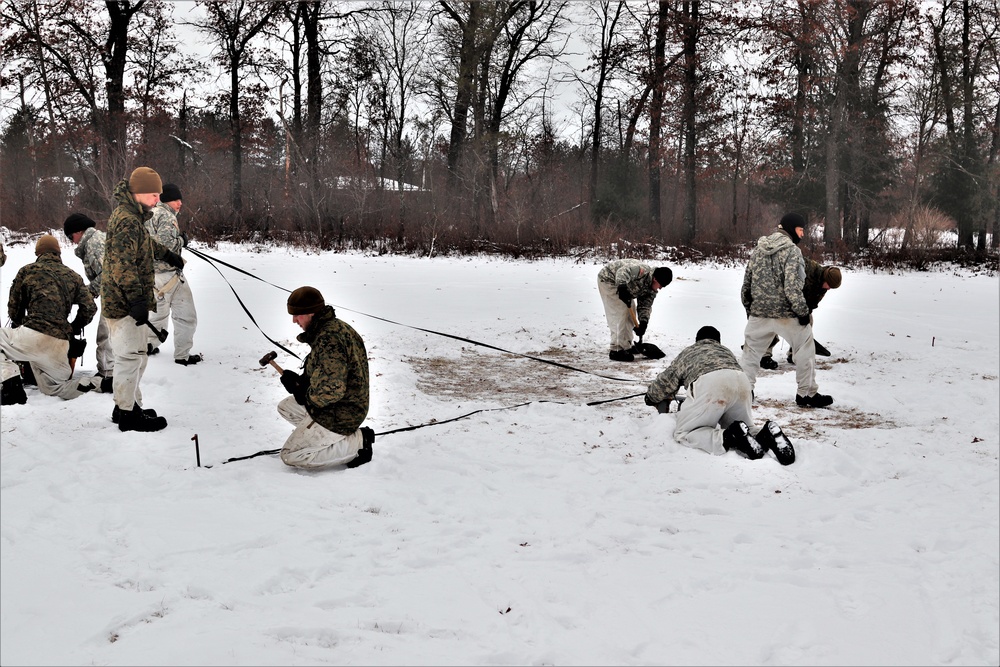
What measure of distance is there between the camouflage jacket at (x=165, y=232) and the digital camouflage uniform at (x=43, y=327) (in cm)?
103

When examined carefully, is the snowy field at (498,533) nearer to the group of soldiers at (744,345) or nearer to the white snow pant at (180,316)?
the group of soldiers at (744,345)

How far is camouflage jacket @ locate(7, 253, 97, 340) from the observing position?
627 centimetres

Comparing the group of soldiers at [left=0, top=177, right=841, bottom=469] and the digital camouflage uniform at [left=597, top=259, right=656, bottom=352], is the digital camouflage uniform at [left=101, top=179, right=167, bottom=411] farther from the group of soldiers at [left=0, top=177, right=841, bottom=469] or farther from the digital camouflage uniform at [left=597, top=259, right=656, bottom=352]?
the digital camouflage uniform at [left=597, top=259, right=656, bottom=352]

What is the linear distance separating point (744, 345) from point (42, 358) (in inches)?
258

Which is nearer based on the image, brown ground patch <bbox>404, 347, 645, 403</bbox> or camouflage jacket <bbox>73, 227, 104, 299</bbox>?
camouflage jacket <bbox>73, 227, 104, 299</bbox>

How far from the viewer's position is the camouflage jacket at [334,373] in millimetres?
4727

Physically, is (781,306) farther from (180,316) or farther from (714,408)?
(180,316)

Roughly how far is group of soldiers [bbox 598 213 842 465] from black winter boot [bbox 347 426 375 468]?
7.97ft

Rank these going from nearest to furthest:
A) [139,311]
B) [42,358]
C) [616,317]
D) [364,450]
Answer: [364,450] < [139,311] < [42,358] < [616,317]

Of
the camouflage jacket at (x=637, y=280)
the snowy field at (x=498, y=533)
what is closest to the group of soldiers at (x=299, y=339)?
the snowy field at (x=498, y=533)

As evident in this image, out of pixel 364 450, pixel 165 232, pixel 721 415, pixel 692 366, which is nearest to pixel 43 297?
pixel 165 232

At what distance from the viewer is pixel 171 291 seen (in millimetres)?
7383

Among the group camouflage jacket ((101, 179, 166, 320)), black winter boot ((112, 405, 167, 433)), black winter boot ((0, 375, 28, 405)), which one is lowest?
black winter boot ((112, 405, 167, 433))

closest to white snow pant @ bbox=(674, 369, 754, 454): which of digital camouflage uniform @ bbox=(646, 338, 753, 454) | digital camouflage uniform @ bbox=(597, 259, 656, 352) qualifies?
digital camouflage uniform @ bbox=(646, 338, 753, 454)
